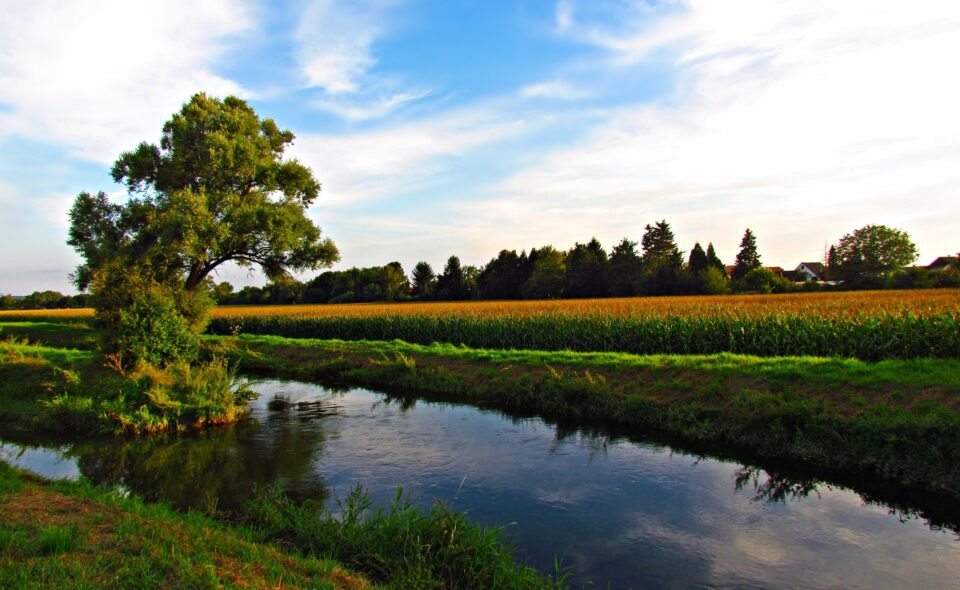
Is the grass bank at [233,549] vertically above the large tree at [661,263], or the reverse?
the large tree at [661,263]

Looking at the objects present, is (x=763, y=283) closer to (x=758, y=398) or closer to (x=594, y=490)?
(x=758, y=398)

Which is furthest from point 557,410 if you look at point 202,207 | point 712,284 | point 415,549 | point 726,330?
point 712,284

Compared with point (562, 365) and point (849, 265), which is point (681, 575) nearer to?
point (562, 365)

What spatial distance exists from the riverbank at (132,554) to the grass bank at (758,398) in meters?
8.42

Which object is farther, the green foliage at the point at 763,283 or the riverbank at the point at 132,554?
the green foliage at the point at 763,283

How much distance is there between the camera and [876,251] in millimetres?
71062

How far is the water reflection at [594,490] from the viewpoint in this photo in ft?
19.3

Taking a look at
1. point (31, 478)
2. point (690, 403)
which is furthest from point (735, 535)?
point (31, 478)

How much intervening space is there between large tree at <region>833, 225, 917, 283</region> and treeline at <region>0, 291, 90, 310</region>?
107 meters

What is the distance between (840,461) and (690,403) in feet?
9.78

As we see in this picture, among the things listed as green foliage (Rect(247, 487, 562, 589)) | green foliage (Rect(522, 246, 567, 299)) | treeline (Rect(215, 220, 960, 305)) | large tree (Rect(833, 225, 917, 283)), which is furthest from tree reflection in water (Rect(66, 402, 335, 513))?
large tree (Rect(833, 225, 917, 283))

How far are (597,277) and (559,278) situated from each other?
463cm

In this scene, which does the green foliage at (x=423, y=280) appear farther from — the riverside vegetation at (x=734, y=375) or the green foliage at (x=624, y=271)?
the riverside vegetation at (x=734, y=375)

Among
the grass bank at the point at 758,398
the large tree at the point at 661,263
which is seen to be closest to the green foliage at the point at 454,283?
the large tree at the point at 661,263
